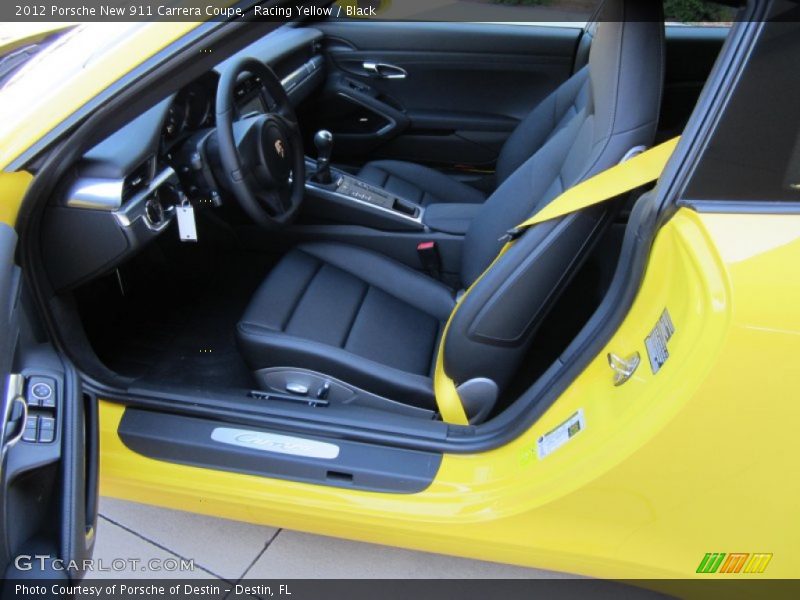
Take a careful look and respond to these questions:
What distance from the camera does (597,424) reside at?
118 centimetres

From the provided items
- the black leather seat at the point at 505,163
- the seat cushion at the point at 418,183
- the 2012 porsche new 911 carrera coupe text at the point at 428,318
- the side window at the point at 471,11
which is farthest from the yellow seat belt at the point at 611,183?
the side window at the point at 471,11

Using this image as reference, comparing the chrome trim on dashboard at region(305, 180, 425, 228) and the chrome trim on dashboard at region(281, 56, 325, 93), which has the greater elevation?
the chrome trim on dashboard at region(281, 56, 325, 93)

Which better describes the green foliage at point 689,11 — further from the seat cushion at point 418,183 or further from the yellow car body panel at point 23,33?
the yellow car body panel at point 23,33

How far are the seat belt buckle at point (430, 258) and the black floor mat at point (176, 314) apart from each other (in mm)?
595

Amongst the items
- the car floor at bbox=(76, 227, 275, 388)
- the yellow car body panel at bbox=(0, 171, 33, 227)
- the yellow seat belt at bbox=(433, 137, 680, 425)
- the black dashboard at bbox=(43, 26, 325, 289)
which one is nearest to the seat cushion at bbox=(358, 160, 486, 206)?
the car floor at bbox=(76, 227, 275, 388)

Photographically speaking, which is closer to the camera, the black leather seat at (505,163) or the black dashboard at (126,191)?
the black dashboard at (126,191)

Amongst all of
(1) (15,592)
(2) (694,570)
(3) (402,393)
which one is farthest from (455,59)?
(1) (15,592)

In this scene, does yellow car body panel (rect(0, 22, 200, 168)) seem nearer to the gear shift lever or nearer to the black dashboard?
the black dashboard

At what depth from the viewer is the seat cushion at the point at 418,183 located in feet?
7.43

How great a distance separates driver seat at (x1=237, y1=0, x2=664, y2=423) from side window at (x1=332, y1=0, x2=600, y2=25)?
1.11 meters

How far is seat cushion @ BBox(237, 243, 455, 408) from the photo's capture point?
1558 mm

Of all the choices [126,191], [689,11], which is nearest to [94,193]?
[126,191]

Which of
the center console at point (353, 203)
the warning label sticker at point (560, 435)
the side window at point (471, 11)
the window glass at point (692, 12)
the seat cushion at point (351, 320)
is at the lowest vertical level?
the seat cushion at point (351, 320)

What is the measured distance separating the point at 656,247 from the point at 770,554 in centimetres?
60
